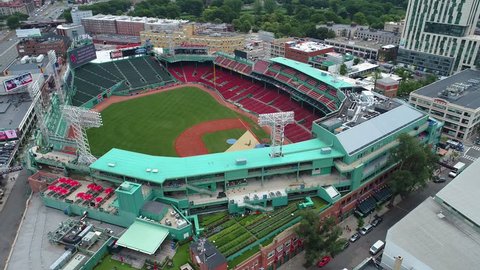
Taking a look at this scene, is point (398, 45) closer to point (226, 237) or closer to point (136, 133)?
point (136, 133)

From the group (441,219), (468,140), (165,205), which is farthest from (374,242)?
(468,140)

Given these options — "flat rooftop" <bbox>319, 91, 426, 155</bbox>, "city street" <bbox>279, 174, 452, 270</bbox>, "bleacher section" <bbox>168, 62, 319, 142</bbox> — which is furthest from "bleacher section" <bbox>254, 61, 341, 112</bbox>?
"city street" <bbox>279, 174, 452, 270</bbox>

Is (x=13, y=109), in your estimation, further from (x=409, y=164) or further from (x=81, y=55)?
(x=409, y=164)

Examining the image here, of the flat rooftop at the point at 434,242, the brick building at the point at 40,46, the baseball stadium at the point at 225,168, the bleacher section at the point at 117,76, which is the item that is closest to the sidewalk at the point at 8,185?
the baseball stadium at the point at 225,168

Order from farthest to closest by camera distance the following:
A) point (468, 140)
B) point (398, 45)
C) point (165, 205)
Answer: point (398, 45), point (468, 140), point (165, 205)

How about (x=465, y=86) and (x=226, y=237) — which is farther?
(x=465, y=86)

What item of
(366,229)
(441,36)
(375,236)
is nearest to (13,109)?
(366,229)
